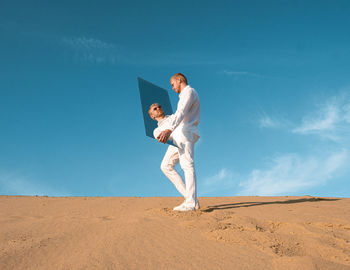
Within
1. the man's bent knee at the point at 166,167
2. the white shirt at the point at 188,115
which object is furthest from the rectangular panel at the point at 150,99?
the man's bent knee at the point at 166,167

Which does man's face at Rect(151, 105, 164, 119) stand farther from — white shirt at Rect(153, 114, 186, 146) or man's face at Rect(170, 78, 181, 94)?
man's face at Rect(170, 78, 181, 94)

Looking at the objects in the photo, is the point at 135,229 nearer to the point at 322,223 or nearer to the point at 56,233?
the point at 56,233

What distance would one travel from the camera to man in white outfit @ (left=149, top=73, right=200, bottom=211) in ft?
17.2

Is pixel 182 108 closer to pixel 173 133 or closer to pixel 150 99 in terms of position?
pixel 173 133

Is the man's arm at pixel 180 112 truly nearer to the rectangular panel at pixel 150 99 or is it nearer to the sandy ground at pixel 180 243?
the rectangular panel at pixel 150 99

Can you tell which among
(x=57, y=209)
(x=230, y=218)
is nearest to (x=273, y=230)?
(x=230, y=218)

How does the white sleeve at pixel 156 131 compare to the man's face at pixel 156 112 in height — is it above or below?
below

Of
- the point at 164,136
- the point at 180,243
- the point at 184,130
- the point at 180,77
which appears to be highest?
the point at 180,77

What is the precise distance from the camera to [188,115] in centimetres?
562

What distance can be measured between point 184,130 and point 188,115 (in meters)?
0.32

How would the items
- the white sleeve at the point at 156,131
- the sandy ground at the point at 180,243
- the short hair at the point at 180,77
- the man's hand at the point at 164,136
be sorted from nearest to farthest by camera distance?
the sandy ground at the point at 180,243 → the man's hand at the point at 164,136 → the white sleeve at the point at 156,131 → the short hair at the point at 180,77

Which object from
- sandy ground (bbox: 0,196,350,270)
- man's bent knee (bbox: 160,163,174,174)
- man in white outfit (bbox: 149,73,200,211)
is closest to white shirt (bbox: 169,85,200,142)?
man in white outfit (bbox: 149,73,200,211)

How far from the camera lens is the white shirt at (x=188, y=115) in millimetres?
5223

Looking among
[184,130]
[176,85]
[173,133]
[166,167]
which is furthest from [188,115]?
[166,167]
